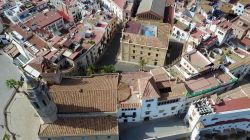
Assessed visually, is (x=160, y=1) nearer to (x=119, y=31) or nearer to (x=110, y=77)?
(x=119, y=31)

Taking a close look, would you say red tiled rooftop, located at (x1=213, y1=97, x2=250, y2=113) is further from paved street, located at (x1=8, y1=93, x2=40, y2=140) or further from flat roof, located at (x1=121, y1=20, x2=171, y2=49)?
paved street, located at (x1=8, y1=93, x2=40, y2=140)

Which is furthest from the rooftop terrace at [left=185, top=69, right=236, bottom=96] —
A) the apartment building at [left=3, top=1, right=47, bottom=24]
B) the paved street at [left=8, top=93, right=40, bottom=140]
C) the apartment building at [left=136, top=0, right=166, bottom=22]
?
the apartment building at [left=3, top=1, right=47, bottom=24]

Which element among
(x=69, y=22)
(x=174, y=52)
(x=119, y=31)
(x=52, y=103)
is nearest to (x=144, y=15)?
(x=119, y=31)

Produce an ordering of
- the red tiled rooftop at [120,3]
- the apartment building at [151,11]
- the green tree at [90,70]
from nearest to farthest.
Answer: the green tree at [90,70] < the apartment building at [151,11] < the red tiled rooftop at [120,3]

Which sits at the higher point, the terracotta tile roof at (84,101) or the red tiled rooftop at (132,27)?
the red tiled rooftop at (132,27)

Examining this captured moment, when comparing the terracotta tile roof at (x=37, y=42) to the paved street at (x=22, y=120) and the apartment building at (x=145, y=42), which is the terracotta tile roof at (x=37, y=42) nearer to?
the paved street at (x=22, y=120)

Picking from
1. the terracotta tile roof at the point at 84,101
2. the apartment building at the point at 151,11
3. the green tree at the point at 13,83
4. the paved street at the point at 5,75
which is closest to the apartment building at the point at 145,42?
the apartment building at the point at 151,11
